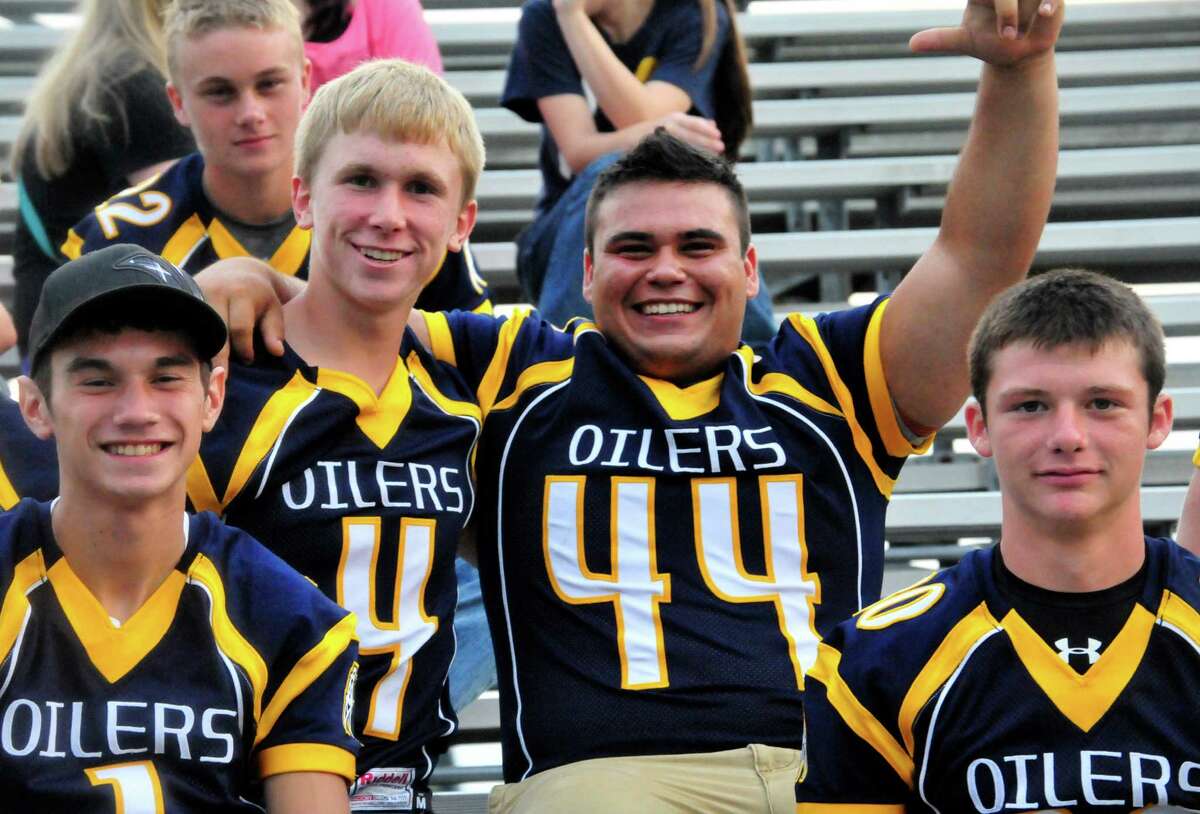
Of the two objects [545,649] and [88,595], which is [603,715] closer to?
[545,649]

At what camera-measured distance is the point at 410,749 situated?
207 centimetres

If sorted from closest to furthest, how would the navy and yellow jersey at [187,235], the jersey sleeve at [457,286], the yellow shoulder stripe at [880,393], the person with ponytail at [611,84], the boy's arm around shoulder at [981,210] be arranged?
1. the boy's arm around shoulder at [981,210]
2. the yellow shoulder stripe at [880,393]
3. the navy and yellow jersey at [187,235]
4. the jersey sleeve at [457,286]
5. the person with ponytail at [611,84]

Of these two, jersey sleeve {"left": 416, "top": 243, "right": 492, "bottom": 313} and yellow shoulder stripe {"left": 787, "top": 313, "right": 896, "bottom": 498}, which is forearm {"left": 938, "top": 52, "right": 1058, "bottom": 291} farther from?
jersey sleeve {"left": 416, "top": 243, "right": 492, "bottom": 313}

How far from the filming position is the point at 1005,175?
Result: 2.05 m

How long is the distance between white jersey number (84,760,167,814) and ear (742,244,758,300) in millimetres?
1055

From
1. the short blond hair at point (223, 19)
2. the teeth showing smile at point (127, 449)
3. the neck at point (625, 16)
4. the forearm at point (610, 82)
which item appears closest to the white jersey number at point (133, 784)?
the teeth showing smile at point (127, 449)

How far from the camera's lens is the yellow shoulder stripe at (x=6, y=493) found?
206cm

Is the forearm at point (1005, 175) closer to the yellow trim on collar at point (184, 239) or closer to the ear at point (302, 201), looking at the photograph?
the ear at point (302, 201)

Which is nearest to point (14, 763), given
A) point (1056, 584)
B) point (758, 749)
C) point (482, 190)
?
point (758, 749)

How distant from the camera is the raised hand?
1819 mm

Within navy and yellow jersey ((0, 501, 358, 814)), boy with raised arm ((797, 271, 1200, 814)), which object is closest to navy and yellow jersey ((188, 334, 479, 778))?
navy and yellow jersey ((0, 501, 358, 814))

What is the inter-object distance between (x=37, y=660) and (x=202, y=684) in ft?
0.56

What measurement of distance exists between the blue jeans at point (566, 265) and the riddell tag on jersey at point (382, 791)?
968mm

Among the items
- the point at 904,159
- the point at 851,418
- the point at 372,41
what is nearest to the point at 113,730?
the point at 851,418
